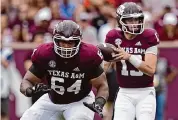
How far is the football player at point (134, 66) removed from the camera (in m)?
7.64

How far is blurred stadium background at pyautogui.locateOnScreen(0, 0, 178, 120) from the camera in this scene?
38.9 ft

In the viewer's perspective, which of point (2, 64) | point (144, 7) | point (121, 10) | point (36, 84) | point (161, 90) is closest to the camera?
point (36, 84)

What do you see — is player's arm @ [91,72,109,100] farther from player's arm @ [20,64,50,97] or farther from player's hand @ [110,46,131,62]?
player's arm @ [20,64,50,97]

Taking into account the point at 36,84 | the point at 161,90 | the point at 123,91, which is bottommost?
the point at 161,90

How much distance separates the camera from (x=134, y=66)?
24.9ft

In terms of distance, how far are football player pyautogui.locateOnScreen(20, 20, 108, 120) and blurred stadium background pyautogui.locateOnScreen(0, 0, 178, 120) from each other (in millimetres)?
4215

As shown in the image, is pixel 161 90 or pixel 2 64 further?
pixel 2 64

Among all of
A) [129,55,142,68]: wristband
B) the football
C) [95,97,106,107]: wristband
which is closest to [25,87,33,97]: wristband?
[95,97,106,107]: wristband

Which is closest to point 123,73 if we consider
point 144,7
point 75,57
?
point 75,57

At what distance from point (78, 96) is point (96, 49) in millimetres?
504

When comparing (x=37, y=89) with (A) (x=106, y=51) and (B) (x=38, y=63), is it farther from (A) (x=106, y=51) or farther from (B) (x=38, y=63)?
(A) (x=106, y=51)

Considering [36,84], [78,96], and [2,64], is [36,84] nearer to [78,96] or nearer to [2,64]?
[78,96]

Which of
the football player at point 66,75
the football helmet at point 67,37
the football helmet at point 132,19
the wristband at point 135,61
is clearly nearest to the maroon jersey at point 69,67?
the football player at point 66,75

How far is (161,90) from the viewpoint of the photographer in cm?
1091
